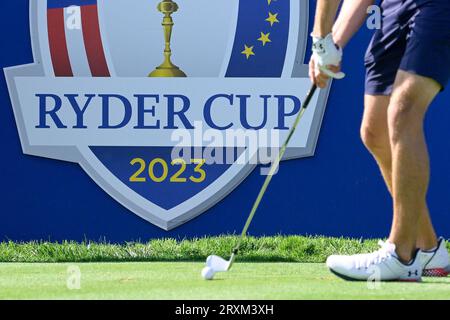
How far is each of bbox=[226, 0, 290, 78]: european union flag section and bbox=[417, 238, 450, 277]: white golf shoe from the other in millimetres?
1708

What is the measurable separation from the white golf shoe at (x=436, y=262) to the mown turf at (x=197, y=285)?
9 centimetres

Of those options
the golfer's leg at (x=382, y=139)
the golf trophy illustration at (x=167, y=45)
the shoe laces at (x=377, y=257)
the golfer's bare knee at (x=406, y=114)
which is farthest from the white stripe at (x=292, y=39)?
the shoe laces at (x=377, y=257)

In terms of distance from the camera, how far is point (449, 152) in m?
5.09

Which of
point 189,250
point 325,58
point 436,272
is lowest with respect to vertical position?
point 189,250

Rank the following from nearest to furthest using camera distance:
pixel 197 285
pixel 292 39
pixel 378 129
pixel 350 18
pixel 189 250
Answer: pixel 197 285
pixel 378 129
pixel 350 18
pixel 189 250
pixel 292 39

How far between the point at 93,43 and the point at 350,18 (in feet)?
5.94

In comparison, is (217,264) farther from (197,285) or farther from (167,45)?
(167,45)

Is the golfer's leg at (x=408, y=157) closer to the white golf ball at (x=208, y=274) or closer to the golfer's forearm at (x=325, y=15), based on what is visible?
the golfer's forearm at (x=325, y=15)

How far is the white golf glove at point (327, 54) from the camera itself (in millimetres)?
3480

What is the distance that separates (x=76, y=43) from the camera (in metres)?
5.15

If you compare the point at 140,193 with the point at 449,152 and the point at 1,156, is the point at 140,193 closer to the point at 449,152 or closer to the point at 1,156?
the point at 1,156

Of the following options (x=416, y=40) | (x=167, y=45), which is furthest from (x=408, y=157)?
(x=167, y=45)

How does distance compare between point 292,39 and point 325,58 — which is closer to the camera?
point 325,58
